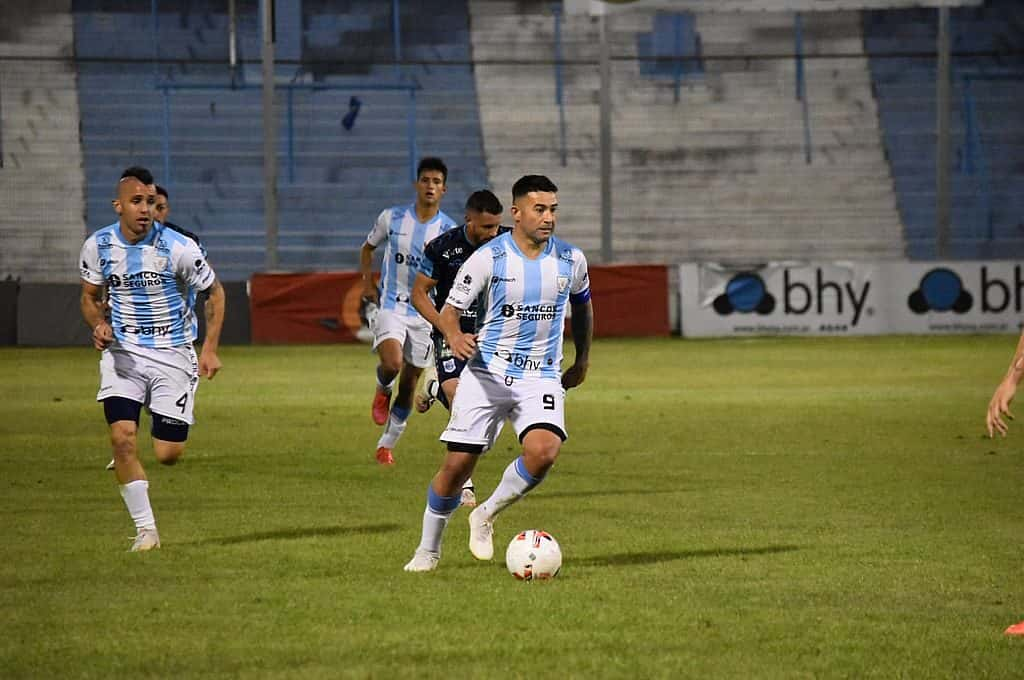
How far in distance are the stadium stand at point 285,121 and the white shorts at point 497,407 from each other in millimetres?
25204

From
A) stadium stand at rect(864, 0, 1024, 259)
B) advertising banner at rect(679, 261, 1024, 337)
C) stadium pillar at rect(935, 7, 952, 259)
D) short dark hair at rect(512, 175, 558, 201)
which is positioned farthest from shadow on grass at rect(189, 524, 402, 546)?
stadium stand at rect(864, 0, 1024, 259)

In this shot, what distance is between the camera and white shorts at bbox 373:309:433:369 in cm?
1352

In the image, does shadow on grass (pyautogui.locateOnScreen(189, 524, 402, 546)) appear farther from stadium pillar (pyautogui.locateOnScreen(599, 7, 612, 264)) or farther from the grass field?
stadium pillar (pyautogui.locateOnScreen(599, 7, 612, 264))

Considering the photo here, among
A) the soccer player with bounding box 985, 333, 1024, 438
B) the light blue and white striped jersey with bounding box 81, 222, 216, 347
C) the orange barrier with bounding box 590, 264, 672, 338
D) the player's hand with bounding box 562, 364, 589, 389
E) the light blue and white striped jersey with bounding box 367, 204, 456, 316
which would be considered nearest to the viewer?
the soccer player with bounding box 985, 333, 1024, 438

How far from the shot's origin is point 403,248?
45.3 ft

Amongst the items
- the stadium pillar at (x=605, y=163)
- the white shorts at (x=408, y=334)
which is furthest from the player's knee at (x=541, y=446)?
the stadium pillar at (x=605, y=163)

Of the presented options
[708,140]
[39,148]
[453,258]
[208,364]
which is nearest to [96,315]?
[208,364]

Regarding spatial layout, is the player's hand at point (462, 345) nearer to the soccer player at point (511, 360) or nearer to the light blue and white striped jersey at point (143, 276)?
the soccer player at point (511, 360)

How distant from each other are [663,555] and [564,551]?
0.52 meters

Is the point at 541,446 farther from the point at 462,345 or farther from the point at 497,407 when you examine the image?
the point at 462,345

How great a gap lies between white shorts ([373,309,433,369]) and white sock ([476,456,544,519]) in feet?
15.8

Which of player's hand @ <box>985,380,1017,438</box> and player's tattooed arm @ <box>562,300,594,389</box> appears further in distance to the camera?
player's tattooed arm @ <box>562,300,594,389</box>

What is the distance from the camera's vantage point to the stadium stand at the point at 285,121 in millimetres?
35312

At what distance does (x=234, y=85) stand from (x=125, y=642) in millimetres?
31774
